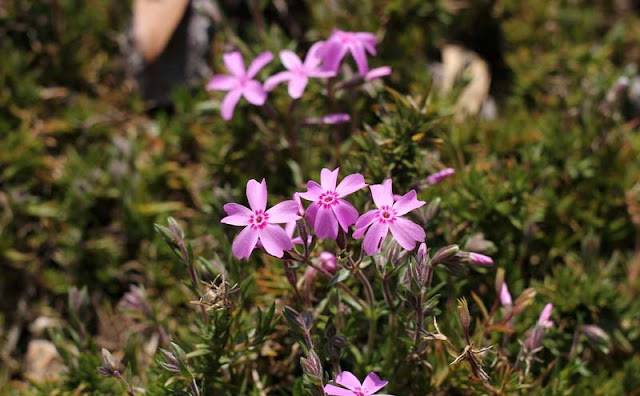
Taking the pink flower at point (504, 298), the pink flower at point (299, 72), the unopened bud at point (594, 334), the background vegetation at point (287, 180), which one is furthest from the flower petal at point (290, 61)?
the unopened bud at point (594, 334)

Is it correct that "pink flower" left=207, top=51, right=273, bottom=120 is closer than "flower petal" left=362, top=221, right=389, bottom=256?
No

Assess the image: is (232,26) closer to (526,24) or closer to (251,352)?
(526,24)

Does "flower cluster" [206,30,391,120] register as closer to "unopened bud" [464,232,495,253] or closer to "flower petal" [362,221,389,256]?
"unopened bud" [464,232,495,253]

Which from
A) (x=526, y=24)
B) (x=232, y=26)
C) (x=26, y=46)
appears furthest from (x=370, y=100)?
(x=26, y=46)

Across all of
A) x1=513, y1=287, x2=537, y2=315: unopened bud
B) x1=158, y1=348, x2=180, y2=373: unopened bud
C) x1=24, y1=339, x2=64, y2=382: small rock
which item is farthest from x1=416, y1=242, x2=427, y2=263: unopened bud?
x1=24, y1=339, x2=64, y2=382: small rock

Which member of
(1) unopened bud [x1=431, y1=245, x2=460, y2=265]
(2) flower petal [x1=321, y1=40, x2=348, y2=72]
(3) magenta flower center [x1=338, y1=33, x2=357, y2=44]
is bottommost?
(1) unopened bud [x1=431, y1=245, x2=460, y2=265]
